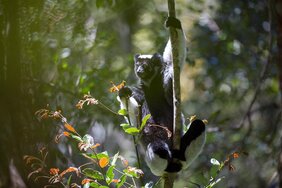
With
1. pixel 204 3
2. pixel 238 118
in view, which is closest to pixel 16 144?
pixel 204 3

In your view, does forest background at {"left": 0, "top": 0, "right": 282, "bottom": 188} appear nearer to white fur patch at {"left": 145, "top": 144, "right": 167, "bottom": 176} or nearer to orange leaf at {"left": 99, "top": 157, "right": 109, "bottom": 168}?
white fur patch at {"left": 145, "top": 144, "right": 167, "bottom": 176}

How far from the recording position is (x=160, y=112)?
4766 millimetres

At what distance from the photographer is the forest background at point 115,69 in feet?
14.6

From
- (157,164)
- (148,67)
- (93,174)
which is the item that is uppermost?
(148,67)

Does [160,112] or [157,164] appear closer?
[157,164]

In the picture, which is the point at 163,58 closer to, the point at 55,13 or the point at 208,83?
the point at 55,13

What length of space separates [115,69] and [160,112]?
5.16 feet

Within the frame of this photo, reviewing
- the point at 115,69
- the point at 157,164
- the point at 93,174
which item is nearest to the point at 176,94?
the point at 157,164

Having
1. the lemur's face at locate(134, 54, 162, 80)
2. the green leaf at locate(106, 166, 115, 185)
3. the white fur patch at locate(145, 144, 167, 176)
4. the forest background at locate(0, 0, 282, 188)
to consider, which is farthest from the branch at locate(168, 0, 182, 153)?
the lemur's face at locate(134, 54, 162, 80)

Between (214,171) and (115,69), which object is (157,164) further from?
(115,69)

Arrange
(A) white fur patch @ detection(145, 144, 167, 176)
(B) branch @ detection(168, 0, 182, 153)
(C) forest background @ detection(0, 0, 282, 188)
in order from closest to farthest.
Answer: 1. (B) branch @ detection(168, 0, 182, 153)
2. (A) white fur patch @ detection(145, 144, 167, 176)
3. (C) forest background @ detection(0, 0, 282, 188)

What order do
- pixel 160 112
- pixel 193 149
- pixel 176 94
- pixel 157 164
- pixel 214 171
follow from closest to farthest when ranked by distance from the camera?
pixel 214 171
pixel 176 94
pixel 157 164
pixel 193 149
pixel 160 112

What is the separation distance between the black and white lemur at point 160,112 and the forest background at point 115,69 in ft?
1.39

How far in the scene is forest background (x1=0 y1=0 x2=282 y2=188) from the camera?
4.45m
